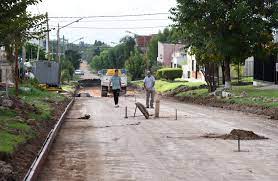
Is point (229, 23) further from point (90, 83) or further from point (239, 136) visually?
point (90, 83)

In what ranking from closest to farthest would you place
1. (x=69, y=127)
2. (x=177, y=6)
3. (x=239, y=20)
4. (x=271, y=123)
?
(x=69, y=127)
(x=271, y=123)
(x=239, y=20)
(x=177, y=6)

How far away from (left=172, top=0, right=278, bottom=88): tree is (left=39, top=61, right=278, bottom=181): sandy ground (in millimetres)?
17361

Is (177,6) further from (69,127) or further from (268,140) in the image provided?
(268,140)

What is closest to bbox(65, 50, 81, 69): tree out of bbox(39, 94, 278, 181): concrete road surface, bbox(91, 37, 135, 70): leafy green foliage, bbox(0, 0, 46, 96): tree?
bbox(91, 37, 135, 70): leafy green foliage

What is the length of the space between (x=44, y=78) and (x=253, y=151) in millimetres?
47013

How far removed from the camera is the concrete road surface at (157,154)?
35.7ft

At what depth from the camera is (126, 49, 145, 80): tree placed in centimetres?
10131

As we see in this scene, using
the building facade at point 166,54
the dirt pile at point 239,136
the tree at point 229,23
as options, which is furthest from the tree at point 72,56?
the dirt pile at point 239,136

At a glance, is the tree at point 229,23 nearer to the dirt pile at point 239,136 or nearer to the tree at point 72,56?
the dirt pile at point 239,136

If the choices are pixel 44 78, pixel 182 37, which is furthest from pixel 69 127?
pixel 44 78

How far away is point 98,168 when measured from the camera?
11617mm

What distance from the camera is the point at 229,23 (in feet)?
127

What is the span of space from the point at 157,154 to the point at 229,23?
26.4 m

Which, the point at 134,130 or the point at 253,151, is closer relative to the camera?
the point at 253,151
